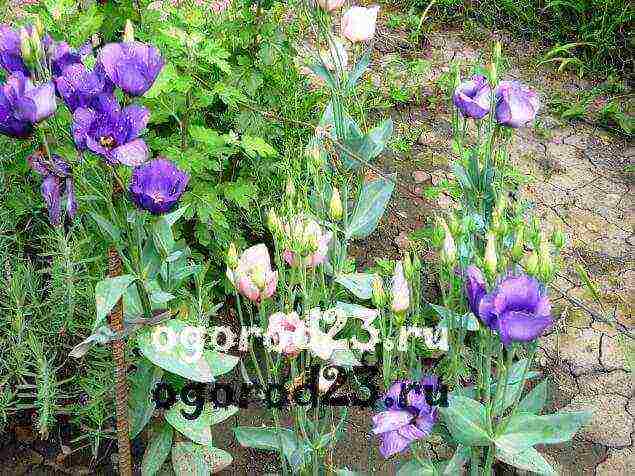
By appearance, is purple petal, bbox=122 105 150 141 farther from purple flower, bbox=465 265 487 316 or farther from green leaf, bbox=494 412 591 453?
green leaf, bbox=494 412 591 453

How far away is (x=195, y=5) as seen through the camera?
2.46 meters

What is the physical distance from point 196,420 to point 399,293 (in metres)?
0.66

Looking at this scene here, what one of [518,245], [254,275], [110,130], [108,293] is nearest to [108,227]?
[108,293]

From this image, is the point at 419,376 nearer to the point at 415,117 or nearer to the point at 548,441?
the point at 548,441

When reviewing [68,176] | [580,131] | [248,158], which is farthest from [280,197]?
[580,131]

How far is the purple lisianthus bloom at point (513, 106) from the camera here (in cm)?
189

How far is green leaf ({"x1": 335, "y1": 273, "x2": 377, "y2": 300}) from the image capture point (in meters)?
2.29

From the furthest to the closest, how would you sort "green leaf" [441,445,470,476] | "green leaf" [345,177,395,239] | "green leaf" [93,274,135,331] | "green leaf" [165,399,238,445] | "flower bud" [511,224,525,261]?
1. "green leaf" [345,177,395,239]
2. "green leaf" [165,399,238,445]
3. "green leaf" [441,445,470,476]
4. "green leaf" [93,274,135,331]
5. "flower bud" [511,224,525,261]

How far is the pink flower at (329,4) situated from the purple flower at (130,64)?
692 mm

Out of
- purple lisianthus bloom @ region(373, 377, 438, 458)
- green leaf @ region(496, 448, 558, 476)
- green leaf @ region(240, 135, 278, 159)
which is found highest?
green leaf @ region(240, 135, 278, 159)

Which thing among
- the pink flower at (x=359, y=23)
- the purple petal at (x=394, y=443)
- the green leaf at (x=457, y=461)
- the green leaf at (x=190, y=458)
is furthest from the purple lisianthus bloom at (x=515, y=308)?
the pink flower at (x=359, y=23)

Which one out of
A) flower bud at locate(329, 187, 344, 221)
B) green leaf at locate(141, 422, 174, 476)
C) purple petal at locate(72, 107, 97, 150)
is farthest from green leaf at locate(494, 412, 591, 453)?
purple petal at locate(72, 107, 97, 150)

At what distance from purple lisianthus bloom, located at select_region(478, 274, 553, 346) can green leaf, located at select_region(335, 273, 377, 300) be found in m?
0.79

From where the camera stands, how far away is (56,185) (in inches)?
65.3
